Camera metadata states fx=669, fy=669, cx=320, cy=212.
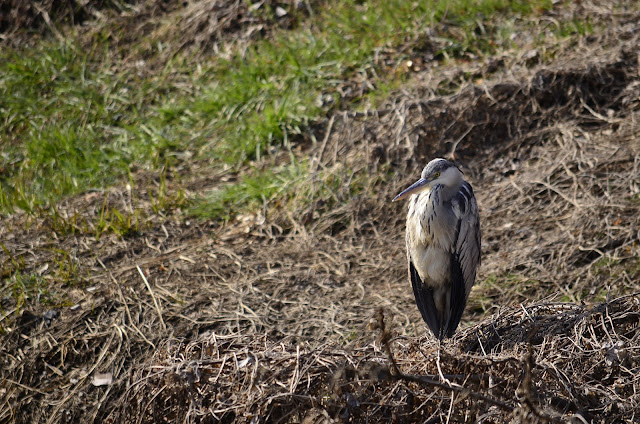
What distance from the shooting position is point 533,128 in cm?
554

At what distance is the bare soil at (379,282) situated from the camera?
2.92m

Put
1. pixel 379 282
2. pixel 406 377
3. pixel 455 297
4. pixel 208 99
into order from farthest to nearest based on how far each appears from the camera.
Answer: pixel 208 99
pixel 379 282
pixel 455 297
pixel 406 377

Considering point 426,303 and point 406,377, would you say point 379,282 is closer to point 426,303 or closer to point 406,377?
point 426,303

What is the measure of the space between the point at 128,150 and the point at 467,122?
317 centimetres

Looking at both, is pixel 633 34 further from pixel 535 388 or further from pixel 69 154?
pixel 69 154

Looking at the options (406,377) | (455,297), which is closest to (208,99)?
(455,297)

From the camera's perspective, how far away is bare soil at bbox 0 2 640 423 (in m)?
2.92

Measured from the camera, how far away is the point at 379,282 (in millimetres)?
4758

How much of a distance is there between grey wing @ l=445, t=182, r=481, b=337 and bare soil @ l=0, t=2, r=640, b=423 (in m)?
0.20

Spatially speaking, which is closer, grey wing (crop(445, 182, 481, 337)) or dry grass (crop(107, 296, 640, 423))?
dry grass (crop(107, 296, 640, 423))

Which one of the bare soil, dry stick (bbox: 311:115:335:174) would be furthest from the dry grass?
dry stick (bbox: 311:115:335:174)

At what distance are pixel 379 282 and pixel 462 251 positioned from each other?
1.07 m

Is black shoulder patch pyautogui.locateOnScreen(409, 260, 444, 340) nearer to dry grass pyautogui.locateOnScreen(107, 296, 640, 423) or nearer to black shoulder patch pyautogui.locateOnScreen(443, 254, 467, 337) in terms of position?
black shoulder patch pyautogui.locateOnScreen(443, 254, 467, 337)

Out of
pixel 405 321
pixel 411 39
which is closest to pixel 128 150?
pixel 411 39
